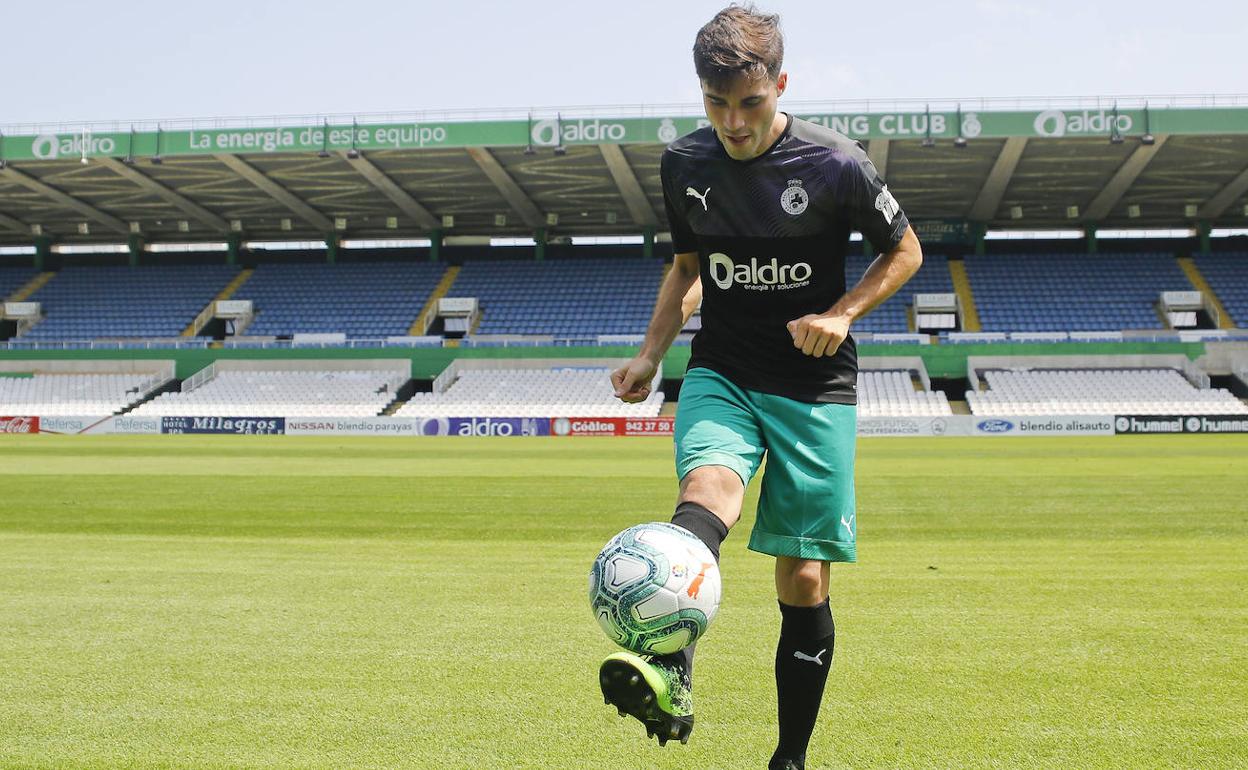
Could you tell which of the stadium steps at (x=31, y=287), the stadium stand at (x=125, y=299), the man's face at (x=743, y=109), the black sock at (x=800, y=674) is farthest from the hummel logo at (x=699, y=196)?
the stadium steps at (x=31, y=287)

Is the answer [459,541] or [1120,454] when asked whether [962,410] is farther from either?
[459,541]

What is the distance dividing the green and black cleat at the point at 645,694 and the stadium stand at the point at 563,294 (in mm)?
41203

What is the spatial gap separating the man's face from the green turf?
82.6 inches

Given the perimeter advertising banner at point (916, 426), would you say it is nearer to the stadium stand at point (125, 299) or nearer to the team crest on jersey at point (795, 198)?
the team crest on jersey at point (795, 198)

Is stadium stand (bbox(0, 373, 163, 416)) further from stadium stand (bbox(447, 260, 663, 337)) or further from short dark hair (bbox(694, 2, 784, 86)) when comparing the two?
short dark hair (bbox(694, 2, 784, 86))

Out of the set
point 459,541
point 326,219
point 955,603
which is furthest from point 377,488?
point 326,219

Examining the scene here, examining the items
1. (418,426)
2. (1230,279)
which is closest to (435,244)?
(418,426)

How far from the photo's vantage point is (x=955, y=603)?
6.22 m

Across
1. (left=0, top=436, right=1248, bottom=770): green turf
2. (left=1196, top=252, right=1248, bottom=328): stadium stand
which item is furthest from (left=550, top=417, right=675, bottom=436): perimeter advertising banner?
(left=1196, top=252, right=1248, bottom=328): stadium stand

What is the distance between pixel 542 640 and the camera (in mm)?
5211

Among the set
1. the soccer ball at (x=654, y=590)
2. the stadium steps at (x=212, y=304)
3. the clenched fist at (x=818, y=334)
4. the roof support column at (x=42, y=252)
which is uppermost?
the roof support column at (x=42, y=252)

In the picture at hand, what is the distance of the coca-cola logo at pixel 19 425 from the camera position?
3672 cm

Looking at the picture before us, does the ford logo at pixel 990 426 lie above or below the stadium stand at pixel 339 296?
below

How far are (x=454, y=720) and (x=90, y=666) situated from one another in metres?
1.94
